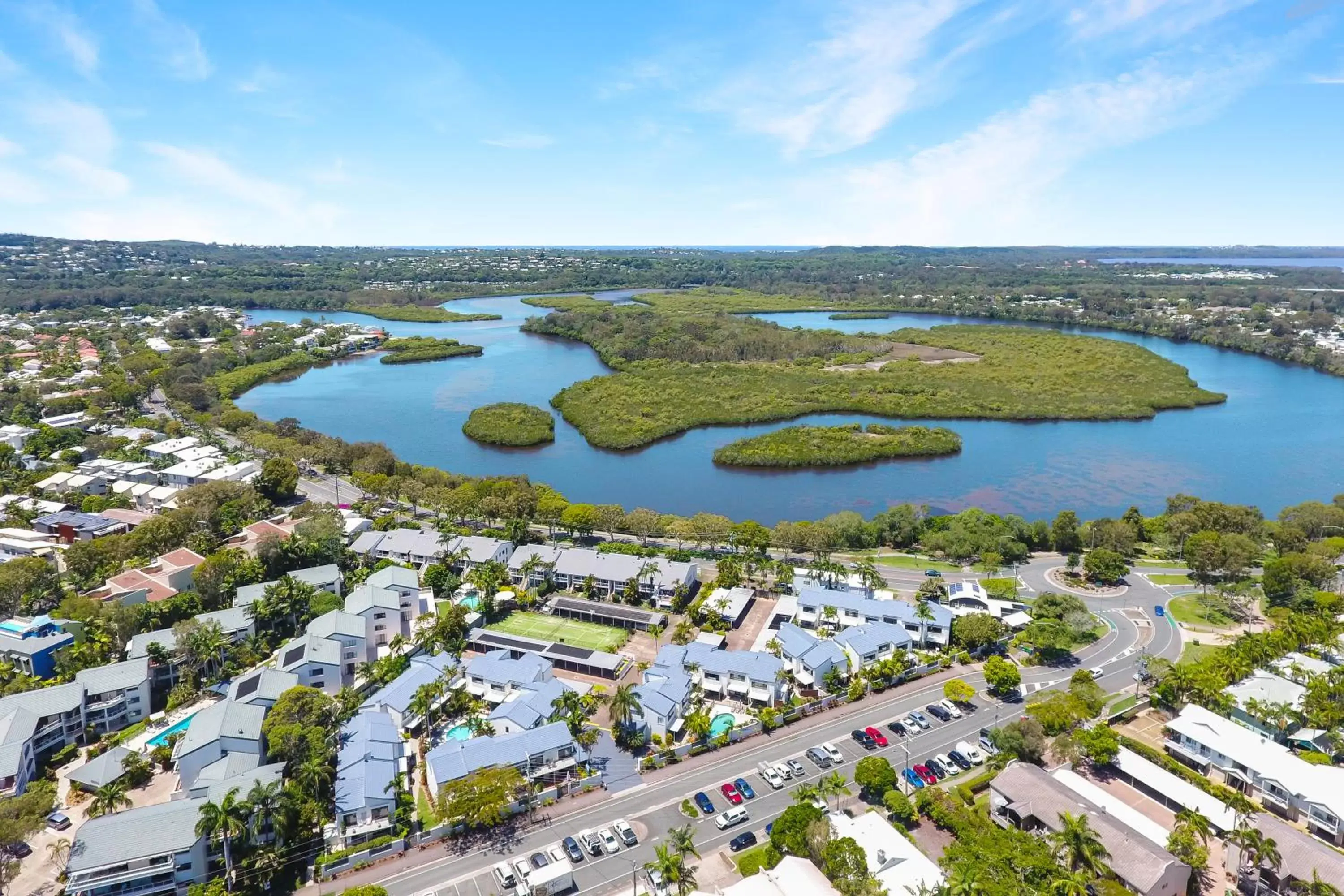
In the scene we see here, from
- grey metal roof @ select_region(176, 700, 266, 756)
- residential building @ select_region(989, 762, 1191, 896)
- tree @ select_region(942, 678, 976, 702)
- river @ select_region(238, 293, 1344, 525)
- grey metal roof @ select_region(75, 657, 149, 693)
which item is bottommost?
river @ select_region(238, 293, 1344, 525)

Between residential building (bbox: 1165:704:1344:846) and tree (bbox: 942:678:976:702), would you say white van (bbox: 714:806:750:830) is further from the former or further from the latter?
residential building (bbox: 1165:704:1344:846)

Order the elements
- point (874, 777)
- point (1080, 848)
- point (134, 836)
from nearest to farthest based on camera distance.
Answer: point (1080, 848) → point (134, 836) → point (874, 777)

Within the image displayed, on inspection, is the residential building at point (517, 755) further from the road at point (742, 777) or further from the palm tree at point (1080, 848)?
the palm tree at point (1080, 848)

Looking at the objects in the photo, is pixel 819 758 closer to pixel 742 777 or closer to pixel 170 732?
pixel 742 777

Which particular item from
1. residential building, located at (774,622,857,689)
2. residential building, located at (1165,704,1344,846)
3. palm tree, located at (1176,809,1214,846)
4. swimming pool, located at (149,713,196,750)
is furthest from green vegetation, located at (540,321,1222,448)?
palm tree, located at (1176,809,1214,846)

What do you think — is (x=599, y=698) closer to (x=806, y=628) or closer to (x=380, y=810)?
(x=380, y=810)

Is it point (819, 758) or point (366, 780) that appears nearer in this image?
point (366, 780)

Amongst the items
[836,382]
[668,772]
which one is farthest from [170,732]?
[836,382]

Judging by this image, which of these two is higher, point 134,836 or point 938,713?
point 134,836
